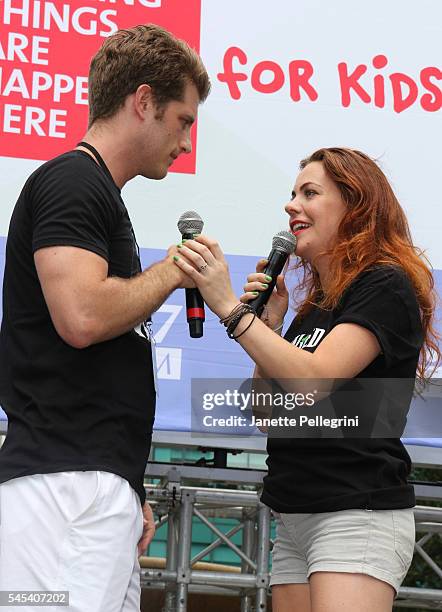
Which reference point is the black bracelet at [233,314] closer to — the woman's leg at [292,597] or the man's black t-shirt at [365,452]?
the man's black t-shirt at [365,452]

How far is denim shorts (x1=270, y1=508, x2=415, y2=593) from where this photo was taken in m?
2.01

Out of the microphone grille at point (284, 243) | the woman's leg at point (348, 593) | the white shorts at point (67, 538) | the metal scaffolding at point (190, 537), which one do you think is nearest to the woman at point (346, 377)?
the woman's leg at point (348, 593)

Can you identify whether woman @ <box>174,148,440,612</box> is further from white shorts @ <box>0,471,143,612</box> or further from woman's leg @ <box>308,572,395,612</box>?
white shorts @ <box>0,471,143,612</box>

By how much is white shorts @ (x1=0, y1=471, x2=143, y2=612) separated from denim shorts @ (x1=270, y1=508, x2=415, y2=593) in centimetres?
46

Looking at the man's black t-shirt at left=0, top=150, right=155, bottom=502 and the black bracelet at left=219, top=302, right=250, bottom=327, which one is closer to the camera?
the man's black t-shirt at left=0, top=150, right=155, bottom=502

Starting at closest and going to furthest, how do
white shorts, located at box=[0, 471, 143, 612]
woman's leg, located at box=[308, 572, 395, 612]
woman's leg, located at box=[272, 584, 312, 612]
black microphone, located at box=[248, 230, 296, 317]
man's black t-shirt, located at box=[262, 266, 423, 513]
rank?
white shorts, located at box=[0, 471, 143, 612] < woman's leg, located at box=[308, 572, 395, 612] < man's black t-shirt, located at box=[262, 266, 423, 513] < woman's leg, located at box=[272, 584, 312, 612] < black microphone, located at box=[248, 230, 296, 317]

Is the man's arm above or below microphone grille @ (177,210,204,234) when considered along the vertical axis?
below

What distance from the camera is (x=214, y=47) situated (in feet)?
12.2

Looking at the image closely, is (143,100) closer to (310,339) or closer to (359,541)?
(310,339)

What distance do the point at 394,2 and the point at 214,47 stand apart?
763mm

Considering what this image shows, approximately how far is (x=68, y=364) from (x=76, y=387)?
0.05 m

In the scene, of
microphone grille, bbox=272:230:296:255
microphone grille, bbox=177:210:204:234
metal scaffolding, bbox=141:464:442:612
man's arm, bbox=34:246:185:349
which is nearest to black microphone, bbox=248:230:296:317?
microphone grille, bbox=272:230:296:255

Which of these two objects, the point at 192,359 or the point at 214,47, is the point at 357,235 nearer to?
the point at 192,359

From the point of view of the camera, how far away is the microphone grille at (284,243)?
2.36 meters
